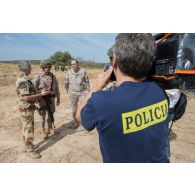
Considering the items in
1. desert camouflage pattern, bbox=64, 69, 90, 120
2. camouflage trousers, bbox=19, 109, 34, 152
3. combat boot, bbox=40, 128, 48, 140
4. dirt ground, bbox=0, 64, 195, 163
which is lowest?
dirt ground, bbox=0, 64, 195, 163

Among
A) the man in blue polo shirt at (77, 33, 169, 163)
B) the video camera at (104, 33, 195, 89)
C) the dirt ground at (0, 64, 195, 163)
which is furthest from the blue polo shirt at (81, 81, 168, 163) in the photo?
the video camera at (104, 33, 195, 89)

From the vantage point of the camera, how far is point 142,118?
1.01 meters

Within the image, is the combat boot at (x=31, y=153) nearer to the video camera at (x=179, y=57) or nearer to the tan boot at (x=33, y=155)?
the tan boot at (x=33, y=155)

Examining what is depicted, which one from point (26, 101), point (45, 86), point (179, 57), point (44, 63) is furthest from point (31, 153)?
point (179, 57)

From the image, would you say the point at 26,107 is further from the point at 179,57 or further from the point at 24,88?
the point at 179,57

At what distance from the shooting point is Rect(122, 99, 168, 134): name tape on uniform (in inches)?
38.7

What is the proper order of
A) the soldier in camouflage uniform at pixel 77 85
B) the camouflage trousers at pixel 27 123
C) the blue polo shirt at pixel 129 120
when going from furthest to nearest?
the soldier in camouflage uniform at pixel 77 85 → the camouflage trousers at pixel 27 123 → the blue polo shirt at pixel 129 120

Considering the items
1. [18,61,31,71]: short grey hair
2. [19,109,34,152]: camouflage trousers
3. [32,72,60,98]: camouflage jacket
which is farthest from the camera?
[32,72,60,98]: camouflage jacket

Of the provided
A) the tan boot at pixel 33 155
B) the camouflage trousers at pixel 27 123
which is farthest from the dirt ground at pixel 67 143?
the camouflage trousers at pixel 27 123

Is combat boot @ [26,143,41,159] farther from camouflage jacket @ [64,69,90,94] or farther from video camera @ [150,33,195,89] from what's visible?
video camera @ [150,33,195,89]

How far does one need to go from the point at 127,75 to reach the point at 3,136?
13.5ft

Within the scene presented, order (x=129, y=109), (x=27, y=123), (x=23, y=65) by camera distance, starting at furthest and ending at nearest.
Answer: (x=27, y=123) → (x=23, y=65) → (x=129, y=109)

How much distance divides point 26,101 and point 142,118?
9.26 ft

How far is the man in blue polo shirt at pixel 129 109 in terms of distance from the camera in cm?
98
